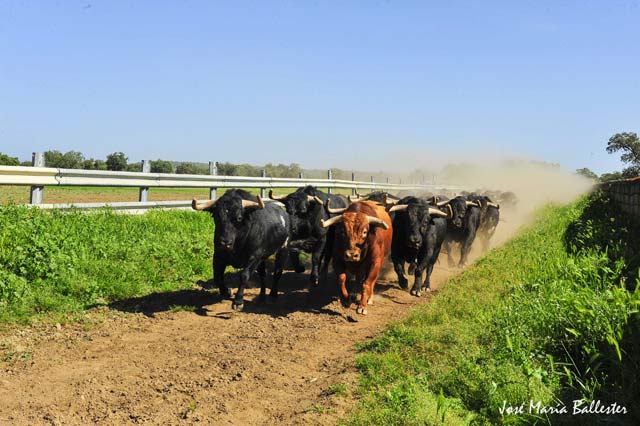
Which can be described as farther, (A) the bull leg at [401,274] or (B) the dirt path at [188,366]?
(A) the bull leg at [401,274]

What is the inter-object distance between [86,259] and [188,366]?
11.0 ft

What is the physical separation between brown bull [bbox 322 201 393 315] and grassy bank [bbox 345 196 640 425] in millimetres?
1183

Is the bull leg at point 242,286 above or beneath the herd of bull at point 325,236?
beneath

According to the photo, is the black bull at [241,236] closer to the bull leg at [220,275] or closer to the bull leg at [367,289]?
the bull leg at [220,275]

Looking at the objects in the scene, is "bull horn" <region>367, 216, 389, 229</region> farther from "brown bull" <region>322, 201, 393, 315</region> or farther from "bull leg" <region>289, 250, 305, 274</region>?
"bull leg" <region>289, 250, 305, 274</region>

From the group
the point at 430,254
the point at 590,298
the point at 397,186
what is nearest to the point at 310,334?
the point at 590,298

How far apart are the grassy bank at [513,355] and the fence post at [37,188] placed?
6.48m

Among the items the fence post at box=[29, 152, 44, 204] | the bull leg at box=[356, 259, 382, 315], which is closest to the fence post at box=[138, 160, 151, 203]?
the fence post at box=[29, 152, 44, 204]

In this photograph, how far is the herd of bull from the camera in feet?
26.2

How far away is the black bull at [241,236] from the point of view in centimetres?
788

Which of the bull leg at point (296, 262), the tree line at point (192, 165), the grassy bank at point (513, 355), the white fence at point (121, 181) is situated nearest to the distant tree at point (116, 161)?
the tree line at point (192, 165)

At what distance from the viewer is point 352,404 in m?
4.32

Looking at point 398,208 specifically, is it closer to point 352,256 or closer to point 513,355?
Result: point 352,256

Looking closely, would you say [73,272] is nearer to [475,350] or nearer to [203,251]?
[203,251]
